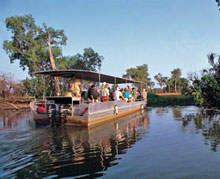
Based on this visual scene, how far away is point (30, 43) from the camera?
96.7ft

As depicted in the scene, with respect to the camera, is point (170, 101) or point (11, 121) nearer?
point (11, 121)

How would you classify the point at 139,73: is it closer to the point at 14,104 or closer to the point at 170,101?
the point at 170,101

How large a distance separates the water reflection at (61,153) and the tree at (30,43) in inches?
832

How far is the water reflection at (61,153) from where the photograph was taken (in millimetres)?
5008

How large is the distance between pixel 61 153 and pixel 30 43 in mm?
26100

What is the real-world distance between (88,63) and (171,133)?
27813mm

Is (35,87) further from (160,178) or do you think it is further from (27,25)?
(160,178)

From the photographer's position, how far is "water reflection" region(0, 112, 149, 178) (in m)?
5.01

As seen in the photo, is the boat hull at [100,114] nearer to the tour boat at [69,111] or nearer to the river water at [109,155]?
the tour boat at [69,111]

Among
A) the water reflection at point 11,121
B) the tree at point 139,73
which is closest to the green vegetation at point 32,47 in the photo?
the water reflection at point 11,121

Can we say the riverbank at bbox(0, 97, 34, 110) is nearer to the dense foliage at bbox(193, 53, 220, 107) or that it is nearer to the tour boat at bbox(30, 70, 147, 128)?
the tour boat at bbox(30, 70, 147, 128)

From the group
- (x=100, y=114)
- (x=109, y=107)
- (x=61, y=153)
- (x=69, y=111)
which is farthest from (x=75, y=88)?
(x=61, y=153)

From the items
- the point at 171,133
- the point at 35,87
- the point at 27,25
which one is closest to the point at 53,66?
the point at 35,87

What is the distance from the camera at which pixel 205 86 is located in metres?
23.9
